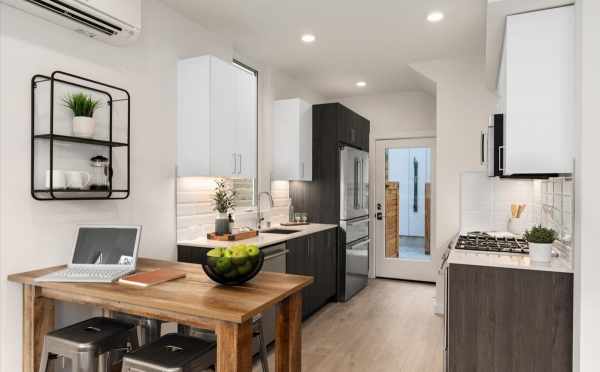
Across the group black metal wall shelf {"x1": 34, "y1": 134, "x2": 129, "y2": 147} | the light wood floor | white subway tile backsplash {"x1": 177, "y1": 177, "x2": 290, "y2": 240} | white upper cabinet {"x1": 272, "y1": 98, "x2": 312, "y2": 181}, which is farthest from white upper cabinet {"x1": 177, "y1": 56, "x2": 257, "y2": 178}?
the light wood floor

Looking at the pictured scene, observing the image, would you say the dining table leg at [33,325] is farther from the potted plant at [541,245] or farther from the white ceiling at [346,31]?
the potted plant at [541,245]

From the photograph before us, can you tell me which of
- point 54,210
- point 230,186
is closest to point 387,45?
point 230,186

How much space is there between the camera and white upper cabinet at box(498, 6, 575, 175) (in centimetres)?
216

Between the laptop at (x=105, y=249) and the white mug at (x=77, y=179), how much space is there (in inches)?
9.4

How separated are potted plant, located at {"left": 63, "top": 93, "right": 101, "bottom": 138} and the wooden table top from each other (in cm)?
79

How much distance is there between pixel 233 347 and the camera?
1466 mm

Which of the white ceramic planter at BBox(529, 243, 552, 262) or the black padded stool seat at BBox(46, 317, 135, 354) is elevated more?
the white ceramic planter at BBox(529, 243, 552, 262)

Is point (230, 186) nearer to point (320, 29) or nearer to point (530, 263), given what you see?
point (320, 29)

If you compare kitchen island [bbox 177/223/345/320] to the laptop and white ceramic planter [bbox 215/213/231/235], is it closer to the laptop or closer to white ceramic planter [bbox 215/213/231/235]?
white ceramic planter [bbox 215/213/231/235]

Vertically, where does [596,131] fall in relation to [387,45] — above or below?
below

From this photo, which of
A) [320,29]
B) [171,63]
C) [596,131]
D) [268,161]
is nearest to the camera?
[596,131]

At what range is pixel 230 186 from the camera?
3.74 m

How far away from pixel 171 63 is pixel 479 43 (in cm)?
289

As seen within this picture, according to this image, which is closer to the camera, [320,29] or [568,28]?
[568,28]
